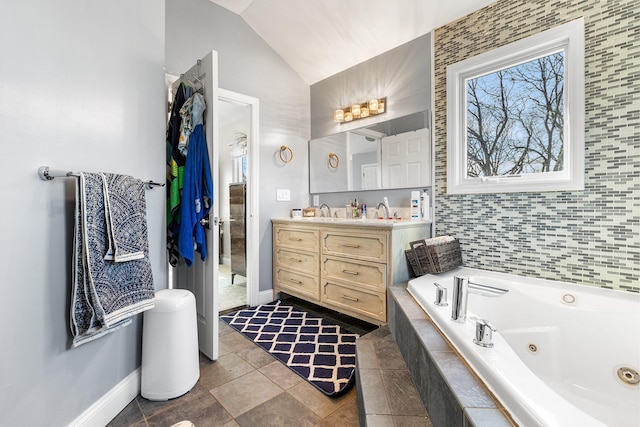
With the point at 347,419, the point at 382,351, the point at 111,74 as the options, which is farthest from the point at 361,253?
the point at 111,74

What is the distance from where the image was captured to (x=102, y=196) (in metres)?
1.30

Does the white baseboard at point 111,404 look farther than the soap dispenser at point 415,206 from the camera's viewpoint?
No

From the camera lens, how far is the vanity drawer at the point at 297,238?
9.00 feet

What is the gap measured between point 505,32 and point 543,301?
1.88 meters

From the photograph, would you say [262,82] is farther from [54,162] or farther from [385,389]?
[385,389]

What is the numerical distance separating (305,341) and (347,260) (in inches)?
27.9

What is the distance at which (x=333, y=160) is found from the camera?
3.30 m

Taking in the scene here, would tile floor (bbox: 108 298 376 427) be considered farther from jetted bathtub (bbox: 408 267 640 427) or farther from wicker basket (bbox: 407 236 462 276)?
wicker basket (bbox: 407 236 462 276)

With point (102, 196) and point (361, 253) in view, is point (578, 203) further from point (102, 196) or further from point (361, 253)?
point (102, 196)

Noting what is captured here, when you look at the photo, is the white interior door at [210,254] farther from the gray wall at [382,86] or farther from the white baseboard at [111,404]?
the gray wall at [382,86]

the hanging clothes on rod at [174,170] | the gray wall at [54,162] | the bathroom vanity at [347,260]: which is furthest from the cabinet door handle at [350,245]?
the gray wall at [54,162]

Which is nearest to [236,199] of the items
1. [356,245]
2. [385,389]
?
[356,245]

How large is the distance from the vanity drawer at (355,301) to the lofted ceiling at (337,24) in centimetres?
227

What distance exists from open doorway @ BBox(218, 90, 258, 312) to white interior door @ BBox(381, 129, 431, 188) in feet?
4.52
